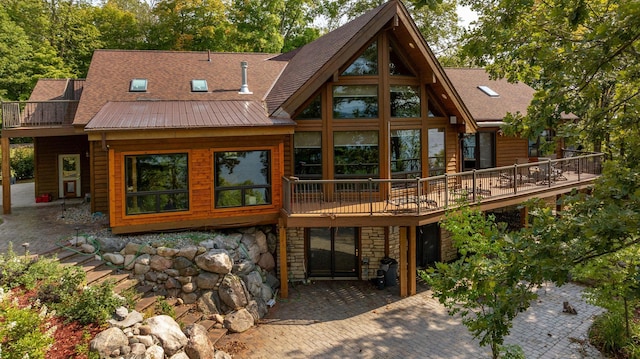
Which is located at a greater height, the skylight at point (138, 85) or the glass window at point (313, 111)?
the skylight at point (138, 85)

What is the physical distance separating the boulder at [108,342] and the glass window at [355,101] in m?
8.58

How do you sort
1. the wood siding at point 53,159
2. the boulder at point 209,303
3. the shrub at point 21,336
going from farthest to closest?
the wood siding at point 53,159 → the boulder at point 209,303 → the shrub at point 21,336

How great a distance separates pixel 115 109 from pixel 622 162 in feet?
41.3

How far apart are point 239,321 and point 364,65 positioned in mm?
8608

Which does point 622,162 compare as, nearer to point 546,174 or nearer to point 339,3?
point 546,174

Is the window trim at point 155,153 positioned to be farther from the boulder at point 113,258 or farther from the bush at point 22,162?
the bush at point 22,162

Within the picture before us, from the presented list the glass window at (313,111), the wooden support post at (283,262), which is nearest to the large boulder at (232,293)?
the wooden support post at (283,262)

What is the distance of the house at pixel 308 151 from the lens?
37.4ft

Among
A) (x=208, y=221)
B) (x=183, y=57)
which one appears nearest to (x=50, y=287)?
(x=208, y=221)

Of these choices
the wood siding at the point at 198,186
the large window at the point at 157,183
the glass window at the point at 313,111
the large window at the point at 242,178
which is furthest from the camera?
the glass window at the point at 313,111

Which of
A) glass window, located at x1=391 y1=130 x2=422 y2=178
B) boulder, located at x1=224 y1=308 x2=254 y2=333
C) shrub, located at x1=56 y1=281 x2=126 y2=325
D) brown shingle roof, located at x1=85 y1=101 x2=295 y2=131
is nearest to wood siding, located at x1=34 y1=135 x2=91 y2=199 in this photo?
brown shingle roof, located at x1=85 y1=101 x2=295 y2=131

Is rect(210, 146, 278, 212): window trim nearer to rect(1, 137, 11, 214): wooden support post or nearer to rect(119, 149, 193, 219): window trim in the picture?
rect(119, 149, 193, 219): window trim

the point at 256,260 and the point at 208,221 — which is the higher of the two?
the point at 208,221

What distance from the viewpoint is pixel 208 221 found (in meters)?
11.9
